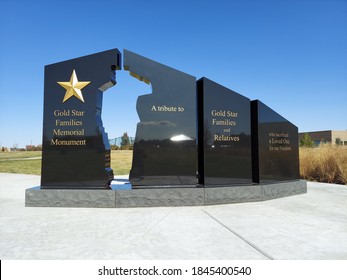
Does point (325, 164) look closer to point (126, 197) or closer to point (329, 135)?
point (126, 197)

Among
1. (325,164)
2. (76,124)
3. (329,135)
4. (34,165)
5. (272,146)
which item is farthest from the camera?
(329,135)

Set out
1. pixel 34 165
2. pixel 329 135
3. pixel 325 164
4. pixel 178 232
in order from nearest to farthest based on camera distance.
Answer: pixel 178 232
pixel 325 164
pixel 34 165
pixel 329 135

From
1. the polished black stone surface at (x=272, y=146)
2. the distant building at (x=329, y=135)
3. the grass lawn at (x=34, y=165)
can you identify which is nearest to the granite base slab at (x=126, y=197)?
the polished black stone surface at (x=272, y=146)

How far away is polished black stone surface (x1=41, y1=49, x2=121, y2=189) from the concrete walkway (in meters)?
0.91

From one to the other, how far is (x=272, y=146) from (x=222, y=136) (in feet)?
6.65

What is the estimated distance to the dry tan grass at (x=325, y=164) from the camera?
11.2 m

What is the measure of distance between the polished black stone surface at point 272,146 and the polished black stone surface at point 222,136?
1.01 feet

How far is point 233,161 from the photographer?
23.6 ft

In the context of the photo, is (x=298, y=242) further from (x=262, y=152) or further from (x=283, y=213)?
(x=262, y=152)

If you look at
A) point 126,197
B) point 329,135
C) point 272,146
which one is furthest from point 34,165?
point 329,135

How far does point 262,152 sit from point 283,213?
246 centimetres

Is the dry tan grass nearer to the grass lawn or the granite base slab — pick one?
the granite base slab

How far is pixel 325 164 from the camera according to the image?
1191 centimetres
